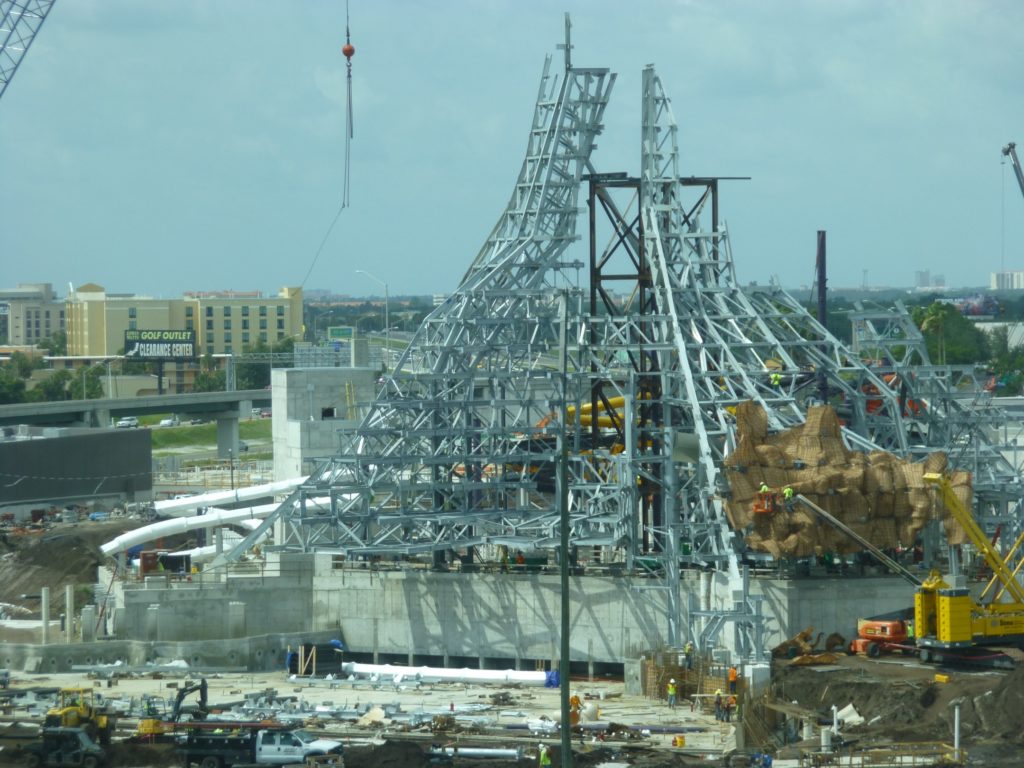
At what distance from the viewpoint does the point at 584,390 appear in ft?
282

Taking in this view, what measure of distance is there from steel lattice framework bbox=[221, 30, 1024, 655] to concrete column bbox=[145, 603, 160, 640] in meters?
3.96

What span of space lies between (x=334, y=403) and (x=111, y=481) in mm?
28670

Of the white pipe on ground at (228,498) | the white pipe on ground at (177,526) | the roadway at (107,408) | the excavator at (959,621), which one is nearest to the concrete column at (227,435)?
the roadway at (107,408)

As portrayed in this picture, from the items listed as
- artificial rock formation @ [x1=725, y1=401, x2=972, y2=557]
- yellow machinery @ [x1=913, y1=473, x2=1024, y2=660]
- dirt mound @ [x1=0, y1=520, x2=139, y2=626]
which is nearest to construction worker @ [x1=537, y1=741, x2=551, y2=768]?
yellow machinery @ [x1=913, y1=473, x2=1024, y2=660]

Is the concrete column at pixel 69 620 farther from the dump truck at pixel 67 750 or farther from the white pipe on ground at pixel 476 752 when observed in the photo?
the white pipe on ground at pixel 476 752

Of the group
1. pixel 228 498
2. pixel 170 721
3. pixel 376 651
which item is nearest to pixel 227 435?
pixel 228 498

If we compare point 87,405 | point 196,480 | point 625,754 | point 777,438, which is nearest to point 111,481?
point 196,480

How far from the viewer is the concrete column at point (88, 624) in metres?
83.6

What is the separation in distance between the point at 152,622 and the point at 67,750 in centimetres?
2254

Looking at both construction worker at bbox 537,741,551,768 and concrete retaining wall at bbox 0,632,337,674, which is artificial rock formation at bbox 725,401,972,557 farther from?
concrete retaining wall at bbox 0,632,337,674

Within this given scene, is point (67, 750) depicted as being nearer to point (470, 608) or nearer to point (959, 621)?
point (470, 608)

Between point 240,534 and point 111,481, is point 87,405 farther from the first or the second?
point 240,534

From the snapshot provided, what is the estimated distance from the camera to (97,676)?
7838 centimetres

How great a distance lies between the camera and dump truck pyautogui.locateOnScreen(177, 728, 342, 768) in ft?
193
